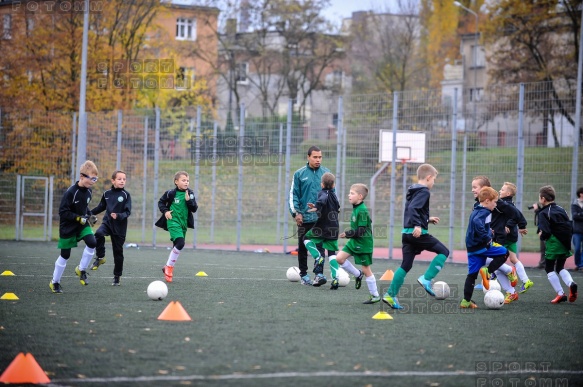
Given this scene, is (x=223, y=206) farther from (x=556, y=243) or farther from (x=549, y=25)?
(x=549, y=25)

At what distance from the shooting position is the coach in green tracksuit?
1372cm

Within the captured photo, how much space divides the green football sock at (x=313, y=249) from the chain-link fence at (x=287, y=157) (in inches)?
337

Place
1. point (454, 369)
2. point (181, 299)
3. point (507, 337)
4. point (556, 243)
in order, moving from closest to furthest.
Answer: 1. point (454, 369)
2. point (507, 337)
3. point (181, 299)
4. point (556, 243)

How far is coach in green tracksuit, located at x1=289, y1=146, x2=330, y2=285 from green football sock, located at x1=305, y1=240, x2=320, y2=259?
Answer: 318 millimetres

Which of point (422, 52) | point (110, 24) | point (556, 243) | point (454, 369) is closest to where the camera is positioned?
point (454, 369)

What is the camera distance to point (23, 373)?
591 cm

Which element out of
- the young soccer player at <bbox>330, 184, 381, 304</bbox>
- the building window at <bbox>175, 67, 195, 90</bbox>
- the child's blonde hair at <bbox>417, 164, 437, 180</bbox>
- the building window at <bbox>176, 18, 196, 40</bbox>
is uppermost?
the building window at <bbox>176, 18, 196, 40</bbox>

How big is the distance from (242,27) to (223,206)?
79.9ft

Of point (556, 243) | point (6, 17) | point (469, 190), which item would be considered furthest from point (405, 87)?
point (556, 243)

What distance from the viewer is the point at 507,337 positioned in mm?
8422

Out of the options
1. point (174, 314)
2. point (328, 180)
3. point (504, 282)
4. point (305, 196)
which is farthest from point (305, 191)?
point (174, 314)

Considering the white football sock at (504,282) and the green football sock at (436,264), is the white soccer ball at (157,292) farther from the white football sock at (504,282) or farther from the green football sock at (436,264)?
the white football sock at (504,282)

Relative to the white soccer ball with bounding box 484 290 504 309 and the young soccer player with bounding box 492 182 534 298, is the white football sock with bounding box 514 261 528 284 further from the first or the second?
the white soccer ball with bounding box 484 290 504 309

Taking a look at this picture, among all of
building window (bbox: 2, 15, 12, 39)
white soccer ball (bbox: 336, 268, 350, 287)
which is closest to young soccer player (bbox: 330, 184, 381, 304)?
white soccer ball (bbox: 336, 268, 350, 287)
